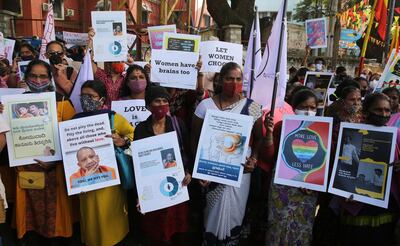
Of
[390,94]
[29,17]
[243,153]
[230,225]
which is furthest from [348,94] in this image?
[29,17]

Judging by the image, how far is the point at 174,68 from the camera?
13.3ft

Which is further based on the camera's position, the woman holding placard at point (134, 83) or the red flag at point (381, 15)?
the red flag at point (381, 15)

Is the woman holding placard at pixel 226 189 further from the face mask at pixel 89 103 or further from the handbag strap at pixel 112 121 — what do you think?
the face mask at pixel 89 103

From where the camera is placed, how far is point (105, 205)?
3041mm

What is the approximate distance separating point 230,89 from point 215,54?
4.25 feet

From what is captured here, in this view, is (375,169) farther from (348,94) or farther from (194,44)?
(194,44)

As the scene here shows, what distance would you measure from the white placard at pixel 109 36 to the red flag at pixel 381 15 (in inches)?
221

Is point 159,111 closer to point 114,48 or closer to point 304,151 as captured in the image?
point 304,151

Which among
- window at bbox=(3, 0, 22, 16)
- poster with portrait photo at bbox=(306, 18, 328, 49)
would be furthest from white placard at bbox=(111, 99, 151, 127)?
window at bbox=(3, 0, 22, 16)

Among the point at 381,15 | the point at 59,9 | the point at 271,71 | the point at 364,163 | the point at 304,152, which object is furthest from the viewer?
the point at 59,9

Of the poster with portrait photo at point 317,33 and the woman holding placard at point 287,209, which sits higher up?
the poster with portrait photo at point 317,33

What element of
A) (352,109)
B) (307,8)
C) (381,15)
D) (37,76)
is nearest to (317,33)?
(381,15)

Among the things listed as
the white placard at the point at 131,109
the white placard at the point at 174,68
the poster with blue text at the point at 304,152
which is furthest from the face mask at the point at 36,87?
the poster with blue text at the point at 304,152

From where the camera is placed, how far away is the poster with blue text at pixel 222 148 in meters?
2.84
